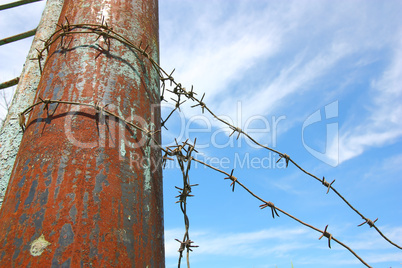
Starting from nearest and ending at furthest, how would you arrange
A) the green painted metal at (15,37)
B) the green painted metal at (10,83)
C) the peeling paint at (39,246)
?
the peeling paint at (39,246)
the green painted metal at (10,83)
the green painted metal at (15,37)

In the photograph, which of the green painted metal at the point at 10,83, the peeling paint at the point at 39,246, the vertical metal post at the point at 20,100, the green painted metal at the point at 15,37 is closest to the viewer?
the peeling paint at the point at 39,246

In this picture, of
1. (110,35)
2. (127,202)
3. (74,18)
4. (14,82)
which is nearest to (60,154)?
(127,202)

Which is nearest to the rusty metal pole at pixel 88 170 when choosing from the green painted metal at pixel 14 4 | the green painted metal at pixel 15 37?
the green painted metal at pixel 15 37

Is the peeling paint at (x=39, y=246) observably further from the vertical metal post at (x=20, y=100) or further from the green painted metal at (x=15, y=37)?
the green painted metal at (x=15, y=37)

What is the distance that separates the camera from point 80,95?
1.23m

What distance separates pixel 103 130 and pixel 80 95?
182 mm

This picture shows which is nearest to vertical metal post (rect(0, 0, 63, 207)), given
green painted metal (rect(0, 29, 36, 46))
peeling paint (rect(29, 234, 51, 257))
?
green painted metal (rect(0, 29, 36, 46))

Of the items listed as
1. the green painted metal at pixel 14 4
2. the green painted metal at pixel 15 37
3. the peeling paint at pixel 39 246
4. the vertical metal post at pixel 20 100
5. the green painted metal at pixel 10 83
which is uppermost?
the green painted metal at pixel 14 4

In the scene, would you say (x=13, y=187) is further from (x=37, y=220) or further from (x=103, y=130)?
(x=103, y=130)

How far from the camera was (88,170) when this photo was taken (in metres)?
1.09

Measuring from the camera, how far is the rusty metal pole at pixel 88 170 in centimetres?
99

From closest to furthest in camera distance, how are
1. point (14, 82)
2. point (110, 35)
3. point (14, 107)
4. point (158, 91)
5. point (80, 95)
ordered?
point (80, 95)
point (110, 35)
point (158, 91)
point (14, 107)
point (14, 82)

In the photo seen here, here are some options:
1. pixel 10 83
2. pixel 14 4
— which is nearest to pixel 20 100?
pixel 10 83

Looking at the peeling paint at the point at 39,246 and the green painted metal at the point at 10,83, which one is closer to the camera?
the peeling paint at the point at 39,246
